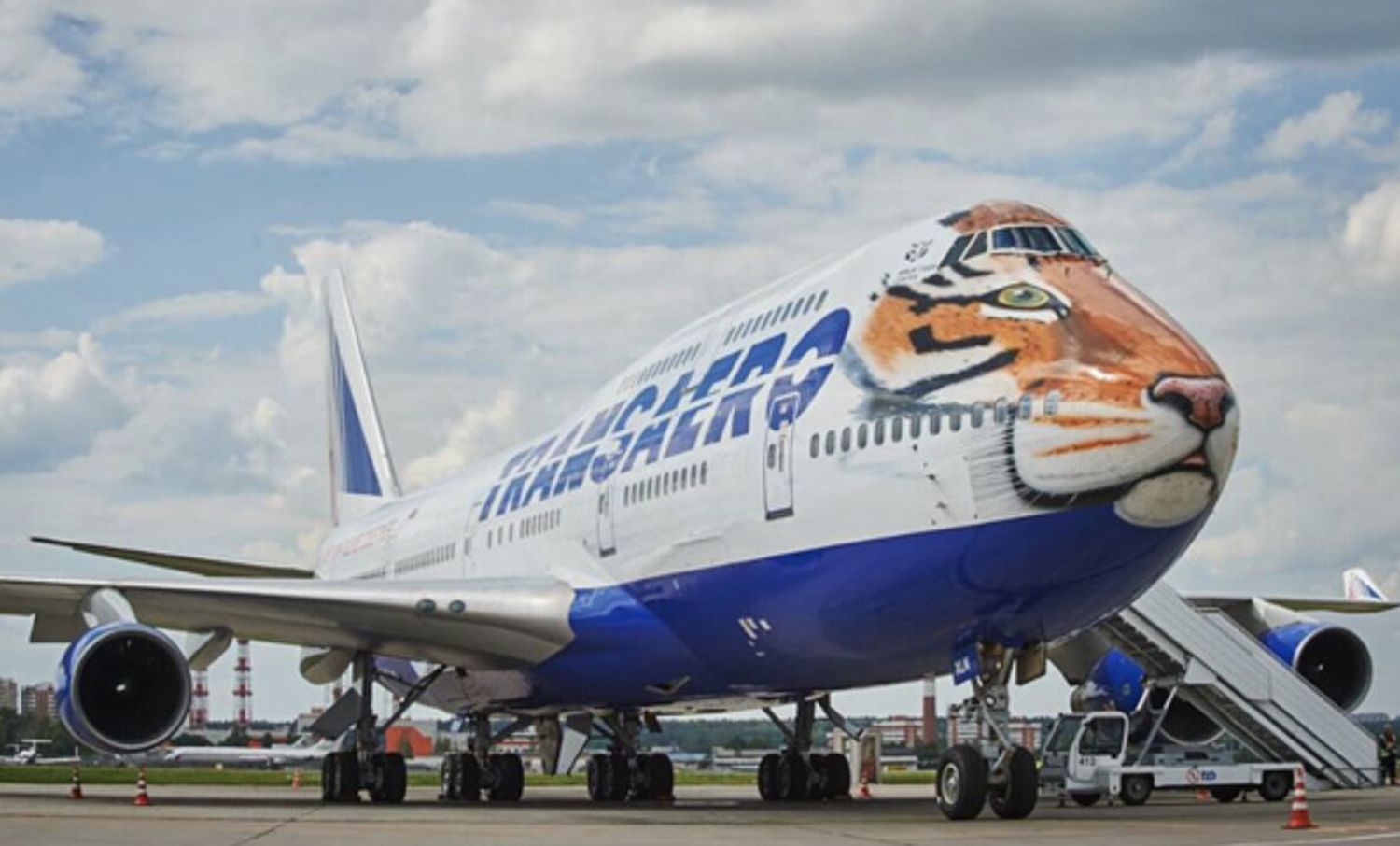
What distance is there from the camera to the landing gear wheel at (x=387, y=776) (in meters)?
25.6

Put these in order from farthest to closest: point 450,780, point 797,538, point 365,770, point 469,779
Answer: point 450,780 → point 469,779 → point 365,770 → point 797,538

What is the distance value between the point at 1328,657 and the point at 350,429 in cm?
2030

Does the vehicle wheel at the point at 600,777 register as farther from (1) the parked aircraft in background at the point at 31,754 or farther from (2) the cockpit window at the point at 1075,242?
(1) the parked aircraft in background at the point at 31,754

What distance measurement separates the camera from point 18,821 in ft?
63.6

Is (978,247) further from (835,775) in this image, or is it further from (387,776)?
(387,776)

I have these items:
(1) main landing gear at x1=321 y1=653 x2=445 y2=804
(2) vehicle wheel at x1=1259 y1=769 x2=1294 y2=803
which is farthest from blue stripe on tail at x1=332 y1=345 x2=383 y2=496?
(2) vehicle wheel at x1=1259 y1=769 x2=1294 y2=803

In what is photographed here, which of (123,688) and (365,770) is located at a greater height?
(123,688)

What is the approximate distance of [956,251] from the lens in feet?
59.5

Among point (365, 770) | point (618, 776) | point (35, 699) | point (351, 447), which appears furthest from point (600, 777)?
point (35, 699)

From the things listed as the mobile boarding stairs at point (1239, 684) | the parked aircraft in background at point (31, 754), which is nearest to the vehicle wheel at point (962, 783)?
the mobile boarding stairs at point (1239, 684)

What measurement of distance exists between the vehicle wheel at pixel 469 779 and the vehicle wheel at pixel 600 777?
1756 millimetres

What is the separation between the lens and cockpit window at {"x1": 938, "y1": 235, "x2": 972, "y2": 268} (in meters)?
18.1

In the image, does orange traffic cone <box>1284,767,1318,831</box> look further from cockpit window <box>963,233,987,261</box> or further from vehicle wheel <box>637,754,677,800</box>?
vehicle wheel <box>637,754,677,800</box>

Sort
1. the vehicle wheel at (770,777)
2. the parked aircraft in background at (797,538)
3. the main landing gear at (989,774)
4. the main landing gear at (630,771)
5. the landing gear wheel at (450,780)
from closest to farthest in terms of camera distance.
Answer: the parked aircraft in background at (797,538), the main landing gear at (989,774), the vehicle wheel at (770,777), the main landing gear at (630,771), the landing gear wheel at (450,780)
